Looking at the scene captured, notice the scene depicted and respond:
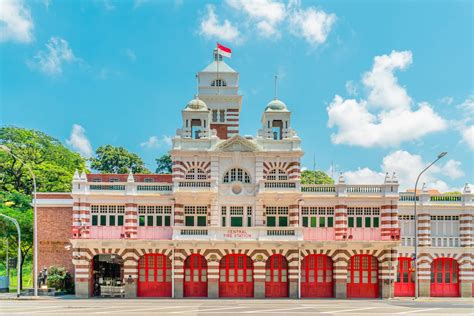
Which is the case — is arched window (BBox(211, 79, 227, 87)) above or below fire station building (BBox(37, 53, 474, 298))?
above

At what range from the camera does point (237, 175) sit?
4984 cm

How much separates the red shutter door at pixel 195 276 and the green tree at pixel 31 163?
25.8m

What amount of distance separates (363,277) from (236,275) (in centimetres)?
996

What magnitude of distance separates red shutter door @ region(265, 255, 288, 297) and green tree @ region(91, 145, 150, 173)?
45040 mm

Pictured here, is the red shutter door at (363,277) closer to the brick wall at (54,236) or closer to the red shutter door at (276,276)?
the red shutter door at (276,276)

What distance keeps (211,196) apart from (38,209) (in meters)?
14.7

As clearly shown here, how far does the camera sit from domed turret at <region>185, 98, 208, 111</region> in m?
51.8

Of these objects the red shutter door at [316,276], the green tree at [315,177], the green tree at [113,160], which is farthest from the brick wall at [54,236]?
the green tree at [315,177]

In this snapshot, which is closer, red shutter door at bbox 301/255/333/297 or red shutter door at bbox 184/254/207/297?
red shutter door at bbox 184/254/207/297

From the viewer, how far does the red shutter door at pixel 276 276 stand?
48.5 meters

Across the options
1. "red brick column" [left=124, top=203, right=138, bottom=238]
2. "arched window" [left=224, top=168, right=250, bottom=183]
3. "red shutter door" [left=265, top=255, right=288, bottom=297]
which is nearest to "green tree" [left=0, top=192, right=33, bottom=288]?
"red brick column" [left=124, top=203, right=138, bottom=238]

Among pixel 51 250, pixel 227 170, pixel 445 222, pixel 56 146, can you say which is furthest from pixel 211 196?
pixel 56 146

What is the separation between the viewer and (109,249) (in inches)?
1871

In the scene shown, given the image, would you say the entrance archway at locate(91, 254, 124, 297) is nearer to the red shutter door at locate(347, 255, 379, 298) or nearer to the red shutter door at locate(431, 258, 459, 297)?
the red shutter door at locate(347, 255, 379, 298)
